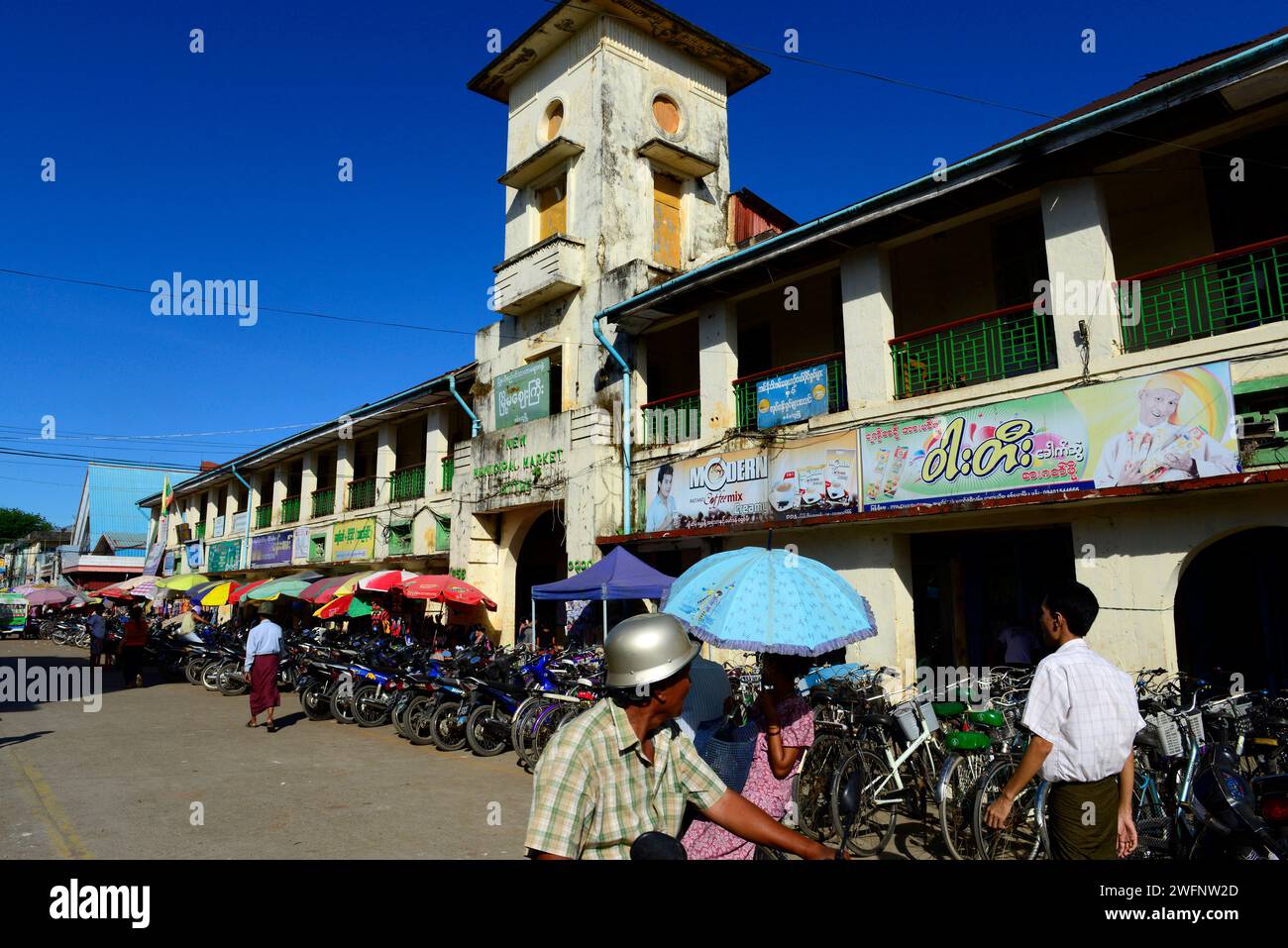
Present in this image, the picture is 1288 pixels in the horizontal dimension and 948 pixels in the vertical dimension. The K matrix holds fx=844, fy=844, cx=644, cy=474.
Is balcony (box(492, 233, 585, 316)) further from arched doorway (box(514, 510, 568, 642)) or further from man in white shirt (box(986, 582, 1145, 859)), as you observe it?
man in white shirt (box(986, 582, 1145, 859))

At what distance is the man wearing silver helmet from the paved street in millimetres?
4148

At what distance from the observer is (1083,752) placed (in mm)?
3633

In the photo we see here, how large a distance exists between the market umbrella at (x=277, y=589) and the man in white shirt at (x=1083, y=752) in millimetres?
17408

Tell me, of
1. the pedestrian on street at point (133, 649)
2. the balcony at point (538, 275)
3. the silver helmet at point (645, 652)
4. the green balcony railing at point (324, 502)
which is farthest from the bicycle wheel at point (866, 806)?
the green balcony railing at point (324, 502)

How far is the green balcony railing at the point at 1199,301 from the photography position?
9.24m

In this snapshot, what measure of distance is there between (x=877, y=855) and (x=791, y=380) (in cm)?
769

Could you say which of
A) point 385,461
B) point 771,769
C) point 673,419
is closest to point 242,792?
point 771,769

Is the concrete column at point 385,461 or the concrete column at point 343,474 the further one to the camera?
the concrete column at point 343,474

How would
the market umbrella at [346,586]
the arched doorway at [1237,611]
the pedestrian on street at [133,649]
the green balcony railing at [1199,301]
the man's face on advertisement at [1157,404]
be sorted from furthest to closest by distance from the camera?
the pedestrian on street at [133,649], the market umbrella at [346,586], the arched doorway at [1237,611], the green balcony railing at [1199,301], the man's face on advertisement at [1157,404]

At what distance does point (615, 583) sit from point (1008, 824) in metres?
7.42

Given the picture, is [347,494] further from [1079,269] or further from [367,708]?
[1079,269]

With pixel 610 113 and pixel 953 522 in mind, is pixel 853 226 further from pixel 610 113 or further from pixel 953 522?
pixel 610 113

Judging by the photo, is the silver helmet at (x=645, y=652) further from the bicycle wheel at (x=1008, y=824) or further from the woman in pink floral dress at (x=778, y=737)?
the bicycle wheel at (x=1008, y=824)

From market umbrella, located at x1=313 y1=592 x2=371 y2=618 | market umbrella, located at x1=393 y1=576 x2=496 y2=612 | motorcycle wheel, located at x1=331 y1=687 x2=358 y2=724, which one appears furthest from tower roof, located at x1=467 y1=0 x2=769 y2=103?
motorcycle wheel, located at x1=331 y1=687 x2=358 y2=724
